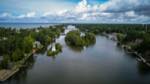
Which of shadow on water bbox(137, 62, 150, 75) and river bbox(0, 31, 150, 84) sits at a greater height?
river bbox(0, 31, 150, 84)

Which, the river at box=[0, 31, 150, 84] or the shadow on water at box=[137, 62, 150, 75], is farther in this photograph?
the shadow on water at box=[137, 62, 150, 75]

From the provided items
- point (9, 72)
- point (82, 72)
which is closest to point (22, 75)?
point (9, 72)

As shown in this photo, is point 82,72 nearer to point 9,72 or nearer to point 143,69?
point 143,69

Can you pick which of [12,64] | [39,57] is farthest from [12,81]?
[39,57]

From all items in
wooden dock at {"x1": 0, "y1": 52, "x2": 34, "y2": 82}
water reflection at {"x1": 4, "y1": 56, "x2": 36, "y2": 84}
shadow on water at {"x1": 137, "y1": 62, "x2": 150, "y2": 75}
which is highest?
wooden dock at {"x1": 0, "y1": 52, "x2": 34, "y2": 82}

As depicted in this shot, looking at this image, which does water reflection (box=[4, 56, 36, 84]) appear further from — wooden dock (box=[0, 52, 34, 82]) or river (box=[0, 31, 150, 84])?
wooden dock (box=[0, 52, 34, 82])

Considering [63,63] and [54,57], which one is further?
[54,57]

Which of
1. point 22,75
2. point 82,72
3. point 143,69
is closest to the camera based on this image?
point 22,75

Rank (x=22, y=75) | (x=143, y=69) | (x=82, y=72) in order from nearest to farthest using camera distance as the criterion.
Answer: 1. (x=22, y=75)
2. (x=82, y=72)
3. (x=143, y=69)

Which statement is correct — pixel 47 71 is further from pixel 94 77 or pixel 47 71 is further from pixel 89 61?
pixel 89 61

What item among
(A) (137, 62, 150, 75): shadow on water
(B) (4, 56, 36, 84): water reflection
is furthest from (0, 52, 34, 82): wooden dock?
(A) (137, 62, 150, 75): shadow on water

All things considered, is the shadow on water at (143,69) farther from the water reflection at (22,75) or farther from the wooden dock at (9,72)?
the wooden dock at (9,72)
